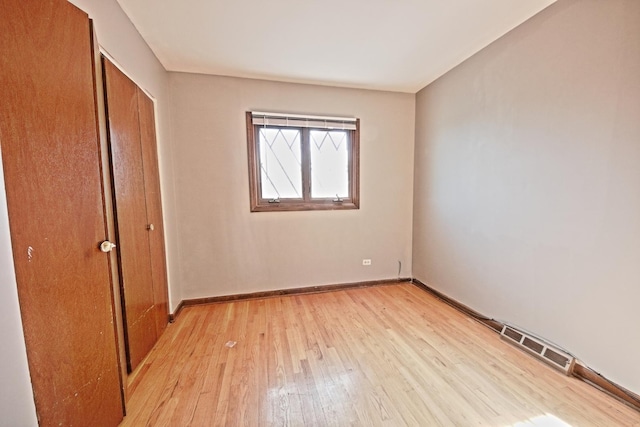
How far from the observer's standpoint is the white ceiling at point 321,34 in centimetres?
169

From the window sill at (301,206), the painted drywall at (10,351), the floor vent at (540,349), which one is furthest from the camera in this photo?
the window sill at (301,206)

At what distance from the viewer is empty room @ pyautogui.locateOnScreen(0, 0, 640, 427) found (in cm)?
100

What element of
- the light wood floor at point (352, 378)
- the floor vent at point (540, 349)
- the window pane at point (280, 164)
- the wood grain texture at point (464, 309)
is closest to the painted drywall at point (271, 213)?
the window pane at point (280, 164)

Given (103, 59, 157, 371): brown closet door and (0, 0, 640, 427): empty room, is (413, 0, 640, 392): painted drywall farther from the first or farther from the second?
(103, 59, 157, 371): brown closet door

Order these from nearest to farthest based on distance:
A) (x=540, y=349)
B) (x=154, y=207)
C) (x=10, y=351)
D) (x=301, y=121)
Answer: (x=10, y=351), (x=540, y=349), (x=154, y=207), (x=301, y=121)

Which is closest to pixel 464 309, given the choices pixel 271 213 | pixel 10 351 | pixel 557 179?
pixel 557 179

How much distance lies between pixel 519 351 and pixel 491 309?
40cm

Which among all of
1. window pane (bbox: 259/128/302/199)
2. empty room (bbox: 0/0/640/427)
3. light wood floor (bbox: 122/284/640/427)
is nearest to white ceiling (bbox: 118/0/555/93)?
empty room (bbox: 0/0/640/427)

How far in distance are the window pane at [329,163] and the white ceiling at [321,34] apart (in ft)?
2.20

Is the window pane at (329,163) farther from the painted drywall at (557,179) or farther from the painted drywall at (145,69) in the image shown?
the painted drywall at (145,69)

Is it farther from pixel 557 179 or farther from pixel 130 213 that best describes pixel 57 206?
pixel 557 179

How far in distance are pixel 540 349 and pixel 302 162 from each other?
273 centimetres

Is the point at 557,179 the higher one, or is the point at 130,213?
the point at 557,179

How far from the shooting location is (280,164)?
2.93 m
